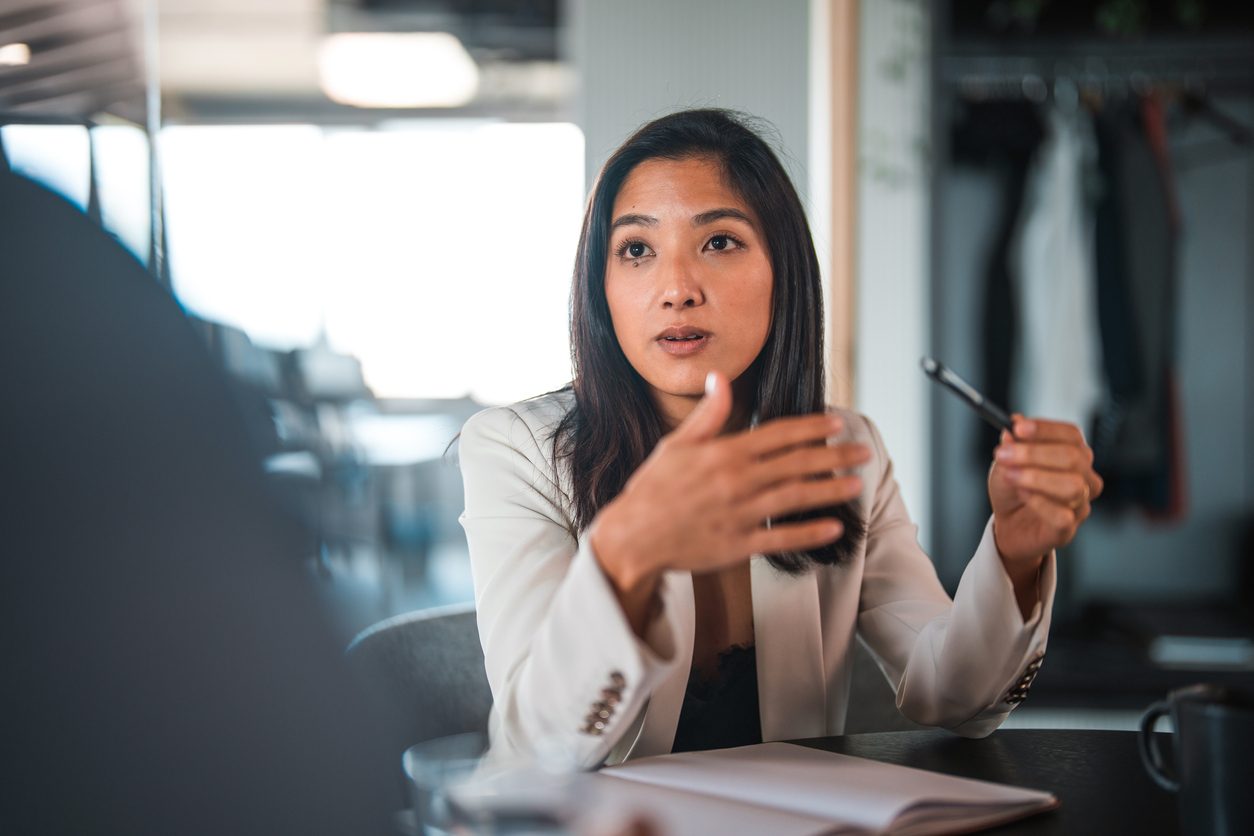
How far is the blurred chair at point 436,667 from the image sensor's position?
1.00m

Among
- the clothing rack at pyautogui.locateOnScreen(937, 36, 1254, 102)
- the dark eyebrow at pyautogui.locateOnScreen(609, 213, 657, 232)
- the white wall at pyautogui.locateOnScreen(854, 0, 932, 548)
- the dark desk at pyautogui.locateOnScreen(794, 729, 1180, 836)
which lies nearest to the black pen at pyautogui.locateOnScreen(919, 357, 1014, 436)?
the dark desk at pyautogui.locateOnScreen(794, 729, 1180, 836)

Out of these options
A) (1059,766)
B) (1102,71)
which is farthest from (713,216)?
(1102,71)

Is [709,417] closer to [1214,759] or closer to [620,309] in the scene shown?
[1214,759]

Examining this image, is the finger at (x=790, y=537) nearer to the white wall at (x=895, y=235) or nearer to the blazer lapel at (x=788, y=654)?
the blazer lapel at (x=788, y=654)

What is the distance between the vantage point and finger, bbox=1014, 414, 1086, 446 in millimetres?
873

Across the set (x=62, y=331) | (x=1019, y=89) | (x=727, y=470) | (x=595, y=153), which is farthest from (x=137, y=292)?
(x=1019, y=89)

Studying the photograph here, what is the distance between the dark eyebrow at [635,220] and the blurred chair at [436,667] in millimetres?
471

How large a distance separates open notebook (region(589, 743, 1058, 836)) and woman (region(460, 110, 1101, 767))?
7cm

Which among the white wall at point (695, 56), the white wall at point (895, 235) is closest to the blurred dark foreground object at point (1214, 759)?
the white wall at point (895, 235)

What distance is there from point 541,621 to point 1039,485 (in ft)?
1.42

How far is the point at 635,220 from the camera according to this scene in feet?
4.02

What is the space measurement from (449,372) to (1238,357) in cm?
563

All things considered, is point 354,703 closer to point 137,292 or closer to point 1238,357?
point 137,292

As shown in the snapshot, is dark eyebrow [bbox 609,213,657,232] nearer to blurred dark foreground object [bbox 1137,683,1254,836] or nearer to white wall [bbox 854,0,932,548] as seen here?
blurred dark foreground object [bbox 1137,683,1254,836]
